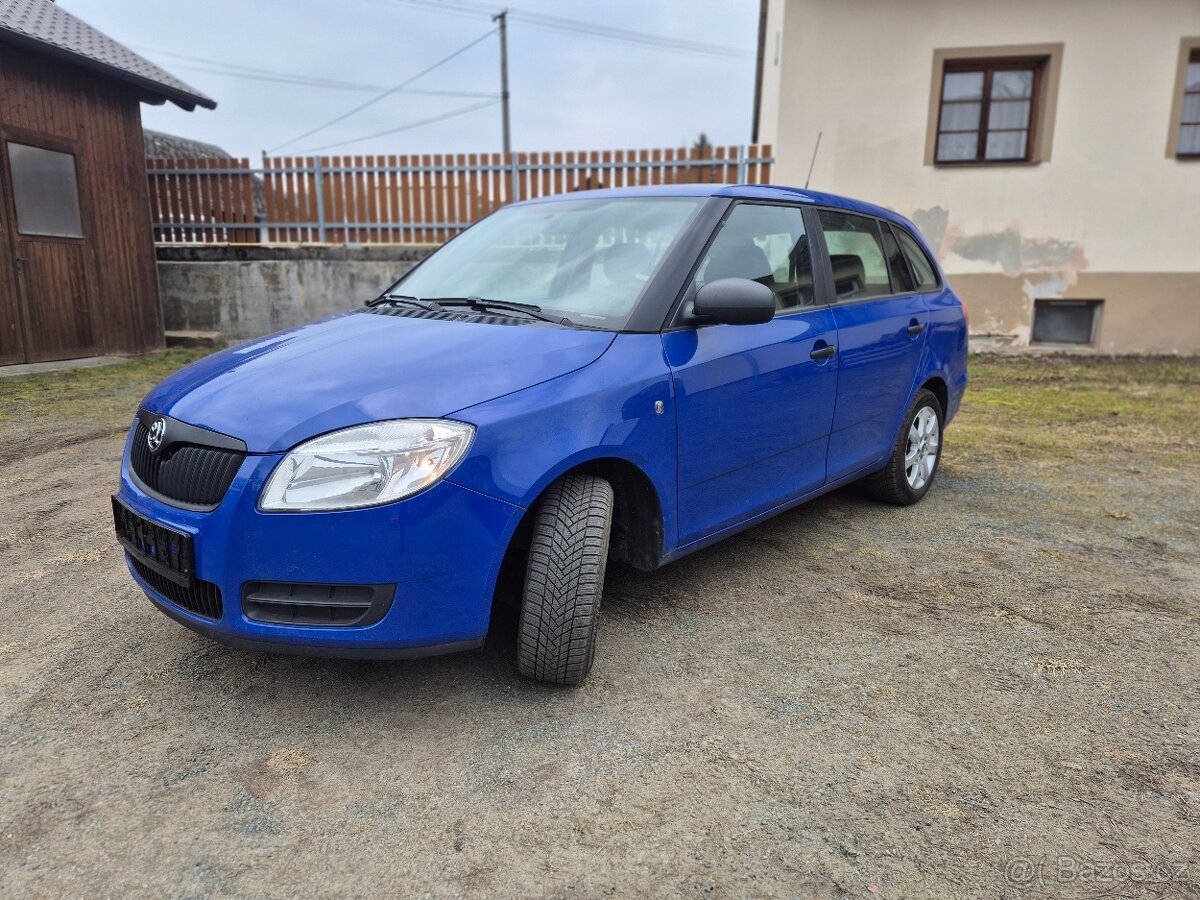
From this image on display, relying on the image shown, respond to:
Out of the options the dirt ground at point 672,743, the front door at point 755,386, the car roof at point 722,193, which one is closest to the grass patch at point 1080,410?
Result: the dirt ground at point 672,743

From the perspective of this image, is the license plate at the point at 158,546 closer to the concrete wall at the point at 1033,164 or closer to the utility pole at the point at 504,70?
the concrete wall at the point at 1033,164

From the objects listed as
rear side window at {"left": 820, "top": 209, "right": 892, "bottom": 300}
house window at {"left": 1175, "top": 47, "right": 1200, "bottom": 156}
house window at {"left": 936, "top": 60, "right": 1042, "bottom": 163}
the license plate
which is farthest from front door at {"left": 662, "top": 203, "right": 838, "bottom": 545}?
house window at {"left": 1175, "top": 47, "right": 1200, "bottom": 156}

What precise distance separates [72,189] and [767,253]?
31.0 ft

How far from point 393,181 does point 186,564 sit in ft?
33.4

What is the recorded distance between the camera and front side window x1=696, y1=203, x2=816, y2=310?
3086mm

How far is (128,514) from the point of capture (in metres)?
2.46

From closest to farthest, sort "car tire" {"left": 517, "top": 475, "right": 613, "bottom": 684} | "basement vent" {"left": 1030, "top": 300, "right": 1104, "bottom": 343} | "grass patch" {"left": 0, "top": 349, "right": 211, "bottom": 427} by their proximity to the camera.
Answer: "car tire" {"left": 517, "top": 475, "right": 613, "bottom": 684}
"grass patch" {"left": 0, "top": 349, "right": 211, "bottom": 427}
"basement vent" {"left": 1030, "top": 300, "right": 1104, "bottom": 343}

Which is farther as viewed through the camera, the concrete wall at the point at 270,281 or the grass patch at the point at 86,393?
the concrete wall at the point at 270,281

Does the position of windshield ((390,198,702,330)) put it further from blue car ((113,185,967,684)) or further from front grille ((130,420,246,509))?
front grille ((130,420,246,509))

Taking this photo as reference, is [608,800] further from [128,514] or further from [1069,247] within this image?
[1069,247]


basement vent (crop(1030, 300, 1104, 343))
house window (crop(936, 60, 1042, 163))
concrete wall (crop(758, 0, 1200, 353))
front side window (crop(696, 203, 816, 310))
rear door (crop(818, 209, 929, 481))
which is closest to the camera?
front side window (crop(696, 203, 816, 310))

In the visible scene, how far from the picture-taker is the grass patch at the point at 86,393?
6633 mm

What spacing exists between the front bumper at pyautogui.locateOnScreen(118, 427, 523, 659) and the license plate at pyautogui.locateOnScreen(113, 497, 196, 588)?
3 centimetres

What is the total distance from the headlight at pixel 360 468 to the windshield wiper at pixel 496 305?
0.81 metres
